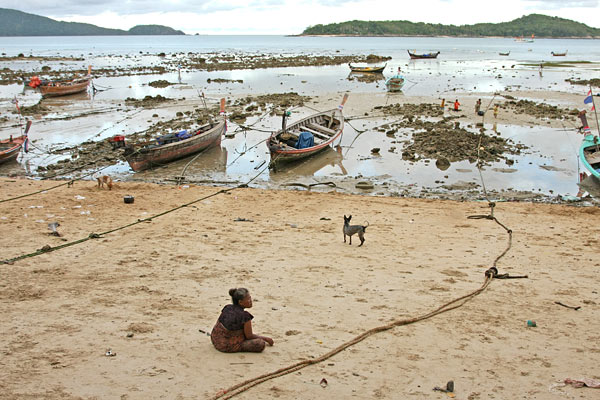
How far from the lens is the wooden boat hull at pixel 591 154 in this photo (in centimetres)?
1669

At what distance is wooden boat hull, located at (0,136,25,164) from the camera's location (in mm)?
18719

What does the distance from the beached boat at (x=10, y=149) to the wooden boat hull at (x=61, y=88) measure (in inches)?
822

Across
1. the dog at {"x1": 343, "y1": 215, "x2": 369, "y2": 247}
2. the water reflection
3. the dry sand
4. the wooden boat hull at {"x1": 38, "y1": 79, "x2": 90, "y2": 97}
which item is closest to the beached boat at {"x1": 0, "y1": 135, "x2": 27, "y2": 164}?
the water reflection

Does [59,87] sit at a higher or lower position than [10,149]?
higher

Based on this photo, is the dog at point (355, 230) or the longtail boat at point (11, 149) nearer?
the dog at point (355, 230)

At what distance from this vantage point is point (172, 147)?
1914 cm

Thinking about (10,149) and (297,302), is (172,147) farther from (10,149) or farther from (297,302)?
(297,302)

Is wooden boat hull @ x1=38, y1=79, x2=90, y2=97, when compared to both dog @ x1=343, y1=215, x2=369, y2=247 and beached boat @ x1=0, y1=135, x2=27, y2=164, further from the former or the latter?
dog @ x1=343, y1=215, x2=369, y2=247

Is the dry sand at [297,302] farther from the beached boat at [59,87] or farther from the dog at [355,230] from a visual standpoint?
the beached boat at [59,87]

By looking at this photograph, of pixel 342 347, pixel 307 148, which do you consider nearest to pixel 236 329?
pixel 342 347

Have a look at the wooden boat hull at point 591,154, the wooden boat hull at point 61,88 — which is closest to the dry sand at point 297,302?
the wooden boat hull at point 591,154

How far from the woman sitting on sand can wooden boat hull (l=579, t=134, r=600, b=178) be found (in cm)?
1549

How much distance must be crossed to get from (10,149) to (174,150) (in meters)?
6.41

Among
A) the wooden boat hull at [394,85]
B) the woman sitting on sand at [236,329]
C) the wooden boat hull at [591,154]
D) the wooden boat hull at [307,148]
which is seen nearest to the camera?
the woman sitting on sand at [236,329]
